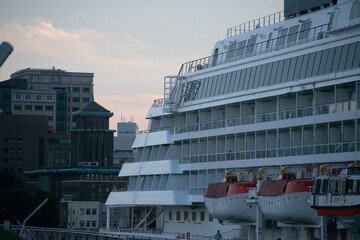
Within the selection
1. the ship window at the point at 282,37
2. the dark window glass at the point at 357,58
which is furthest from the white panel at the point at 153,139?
the dark window glass at the point at 357,58

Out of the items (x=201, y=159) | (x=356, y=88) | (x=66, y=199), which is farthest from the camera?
(x=66, y=199)

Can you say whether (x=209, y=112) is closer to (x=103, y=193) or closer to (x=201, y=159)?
(x=201, y=159)

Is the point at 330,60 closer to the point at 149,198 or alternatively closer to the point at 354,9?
the point at 354,9

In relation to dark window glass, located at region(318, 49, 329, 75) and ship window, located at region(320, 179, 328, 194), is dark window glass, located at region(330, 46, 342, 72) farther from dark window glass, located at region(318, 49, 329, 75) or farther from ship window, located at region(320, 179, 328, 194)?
ship window, located at region(320, 179, 328, 194)

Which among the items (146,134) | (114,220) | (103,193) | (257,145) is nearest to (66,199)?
(103,193)

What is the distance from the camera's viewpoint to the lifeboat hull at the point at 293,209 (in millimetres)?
66812

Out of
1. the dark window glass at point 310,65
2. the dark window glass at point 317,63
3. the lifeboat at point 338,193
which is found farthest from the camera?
the dark window glass at point 310,65

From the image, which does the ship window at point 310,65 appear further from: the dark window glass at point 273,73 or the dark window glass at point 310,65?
the dark window glass at point 273,73

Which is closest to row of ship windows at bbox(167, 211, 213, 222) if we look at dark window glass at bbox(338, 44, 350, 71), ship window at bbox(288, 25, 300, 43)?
ship window at bbox(288, 25, 300, 43)

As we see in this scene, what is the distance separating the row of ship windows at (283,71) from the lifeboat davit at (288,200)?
1005cm

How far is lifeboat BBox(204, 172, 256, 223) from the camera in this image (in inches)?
2990

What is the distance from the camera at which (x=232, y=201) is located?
7638 cm

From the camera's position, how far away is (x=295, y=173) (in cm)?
7269

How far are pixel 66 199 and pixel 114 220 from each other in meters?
38.9
